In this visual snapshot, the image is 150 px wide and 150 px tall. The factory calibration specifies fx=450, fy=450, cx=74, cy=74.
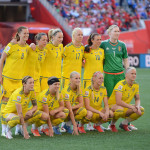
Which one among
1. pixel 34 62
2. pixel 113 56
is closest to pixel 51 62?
pixel 34 62

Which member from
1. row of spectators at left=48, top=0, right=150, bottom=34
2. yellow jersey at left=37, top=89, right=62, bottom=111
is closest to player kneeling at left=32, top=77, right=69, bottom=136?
yellow jersey at left=37, top=89, right=62, bottom=111

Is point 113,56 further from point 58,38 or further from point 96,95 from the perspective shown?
point 58,38

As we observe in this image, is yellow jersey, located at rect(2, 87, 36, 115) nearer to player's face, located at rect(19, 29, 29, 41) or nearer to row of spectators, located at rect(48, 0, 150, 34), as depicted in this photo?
player's face, located at rect(19, 29, 29, 41)

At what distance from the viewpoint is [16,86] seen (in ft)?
26.6

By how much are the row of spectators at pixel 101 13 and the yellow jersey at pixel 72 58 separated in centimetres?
1932

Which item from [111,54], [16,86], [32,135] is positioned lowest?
[32,135]

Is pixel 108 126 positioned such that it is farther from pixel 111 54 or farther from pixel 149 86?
pixel 149 86

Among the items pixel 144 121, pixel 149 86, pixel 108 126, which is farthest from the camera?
pixel 149 86

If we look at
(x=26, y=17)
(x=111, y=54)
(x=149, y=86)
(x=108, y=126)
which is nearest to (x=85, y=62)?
(x=111, y=54)

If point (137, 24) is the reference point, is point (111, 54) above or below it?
below

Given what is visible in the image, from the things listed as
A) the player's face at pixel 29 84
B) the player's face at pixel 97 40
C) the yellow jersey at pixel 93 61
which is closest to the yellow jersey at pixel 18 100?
the player's face at pixel 29 84

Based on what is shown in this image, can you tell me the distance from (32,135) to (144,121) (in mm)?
2759

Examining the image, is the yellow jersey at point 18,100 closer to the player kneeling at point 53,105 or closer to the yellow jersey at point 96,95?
the player kneeling at point 53,105

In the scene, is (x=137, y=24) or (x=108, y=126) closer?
(x=108, y=126)
